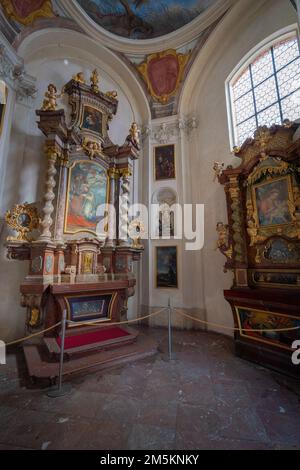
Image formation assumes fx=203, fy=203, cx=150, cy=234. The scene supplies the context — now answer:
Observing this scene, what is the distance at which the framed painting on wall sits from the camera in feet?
14.3

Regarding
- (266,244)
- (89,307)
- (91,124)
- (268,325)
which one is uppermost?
(91,124)

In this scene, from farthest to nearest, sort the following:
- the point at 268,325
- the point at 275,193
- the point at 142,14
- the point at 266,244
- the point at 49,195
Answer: the point at 142,14 → the point at 49,195 → the point at 266,244 → the point at 275,193 → the point at 268,325

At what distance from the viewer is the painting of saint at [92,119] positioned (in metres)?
6.57

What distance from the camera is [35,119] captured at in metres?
6.26

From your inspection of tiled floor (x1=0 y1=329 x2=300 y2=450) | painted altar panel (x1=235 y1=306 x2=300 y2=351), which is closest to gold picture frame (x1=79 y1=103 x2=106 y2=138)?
tiled floor (x1=0 y1=329 x2=300 y2=450)

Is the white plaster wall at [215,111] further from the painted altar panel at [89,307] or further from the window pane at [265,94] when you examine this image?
the painted altar panel at [89,307]

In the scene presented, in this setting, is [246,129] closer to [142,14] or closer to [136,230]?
[136,230]

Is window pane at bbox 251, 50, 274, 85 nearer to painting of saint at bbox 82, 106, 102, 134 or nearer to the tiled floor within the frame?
painting of saint at bbox 82, 106, 102, 134

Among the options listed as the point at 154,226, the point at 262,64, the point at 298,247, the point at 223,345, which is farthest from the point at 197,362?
the point at 262,64

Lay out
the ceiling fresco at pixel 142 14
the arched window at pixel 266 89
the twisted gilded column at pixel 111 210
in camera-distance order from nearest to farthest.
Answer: the arched window at pixel 266 89 < the twisted gilded column at pixel 111 210 < the ceiling fresco at pixel 142 14

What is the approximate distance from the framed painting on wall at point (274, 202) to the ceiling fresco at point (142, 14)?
7.13 meters

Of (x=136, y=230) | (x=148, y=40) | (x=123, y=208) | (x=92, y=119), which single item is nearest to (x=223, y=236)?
(x=136, y=230)

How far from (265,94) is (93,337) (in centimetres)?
786

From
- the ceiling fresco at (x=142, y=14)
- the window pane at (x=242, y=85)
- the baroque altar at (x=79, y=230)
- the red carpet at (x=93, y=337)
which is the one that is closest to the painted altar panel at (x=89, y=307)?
the baroque altar at (x=79, y=230)
